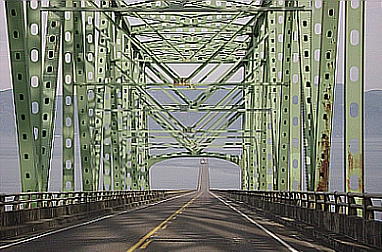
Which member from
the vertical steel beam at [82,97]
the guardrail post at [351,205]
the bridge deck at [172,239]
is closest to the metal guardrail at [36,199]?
the bridge deck at [172,239]

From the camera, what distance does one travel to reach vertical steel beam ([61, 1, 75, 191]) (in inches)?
1196

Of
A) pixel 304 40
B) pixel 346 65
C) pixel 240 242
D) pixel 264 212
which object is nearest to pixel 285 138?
pixel 264 212

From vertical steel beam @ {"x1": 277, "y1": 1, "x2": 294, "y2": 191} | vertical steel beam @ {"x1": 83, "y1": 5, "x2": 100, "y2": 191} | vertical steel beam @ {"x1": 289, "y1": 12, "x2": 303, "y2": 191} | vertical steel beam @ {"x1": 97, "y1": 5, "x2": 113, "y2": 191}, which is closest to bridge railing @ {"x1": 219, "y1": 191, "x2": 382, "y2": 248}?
vertical steel beam @ {"x1": 289, "y1": 12, "x2": 303, "y2": 191}

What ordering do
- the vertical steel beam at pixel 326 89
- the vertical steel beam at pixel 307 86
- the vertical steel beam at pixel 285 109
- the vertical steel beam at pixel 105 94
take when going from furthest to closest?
the vertical steel beam at pixel 105 94, the vertical steel beam at pixel 285 109, the vertical steel beam at pixel 307 86, the vertical steel beam at pixel 326 89

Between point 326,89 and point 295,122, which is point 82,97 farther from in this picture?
point 326,89

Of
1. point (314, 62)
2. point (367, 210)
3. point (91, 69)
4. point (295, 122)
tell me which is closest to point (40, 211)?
point (314, 62)

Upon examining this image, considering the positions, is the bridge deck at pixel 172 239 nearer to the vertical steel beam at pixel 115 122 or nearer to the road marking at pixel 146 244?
the road marking at pixel 146 244

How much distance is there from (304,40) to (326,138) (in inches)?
264

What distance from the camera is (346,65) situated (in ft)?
67.5

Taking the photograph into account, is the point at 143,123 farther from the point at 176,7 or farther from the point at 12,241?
the point at 12,241

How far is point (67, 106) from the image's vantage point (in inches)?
1221

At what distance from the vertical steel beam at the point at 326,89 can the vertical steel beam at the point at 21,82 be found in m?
8.06

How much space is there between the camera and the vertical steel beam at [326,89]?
2339cm

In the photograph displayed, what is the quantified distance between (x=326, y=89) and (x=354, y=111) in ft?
12.0
